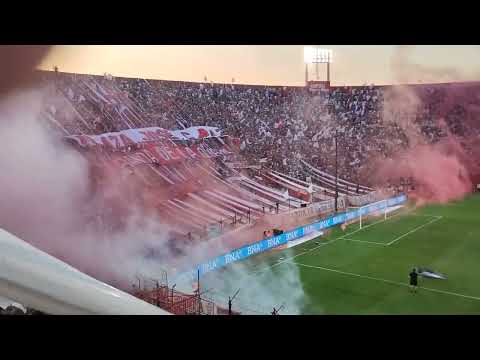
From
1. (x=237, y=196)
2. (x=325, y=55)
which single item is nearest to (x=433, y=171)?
(x=325, y=55)

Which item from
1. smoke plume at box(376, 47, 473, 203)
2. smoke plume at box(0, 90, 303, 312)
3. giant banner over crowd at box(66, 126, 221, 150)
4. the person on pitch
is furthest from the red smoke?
giant banner over crowd at box(66, 126, 221, 150)

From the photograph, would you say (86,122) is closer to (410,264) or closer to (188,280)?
(188,280)

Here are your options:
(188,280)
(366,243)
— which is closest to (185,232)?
(188,280)

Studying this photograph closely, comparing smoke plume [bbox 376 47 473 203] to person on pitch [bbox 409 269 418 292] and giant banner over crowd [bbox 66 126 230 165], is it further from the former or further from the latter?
→ giant banner over crowd [bbox 66 126 230 165]

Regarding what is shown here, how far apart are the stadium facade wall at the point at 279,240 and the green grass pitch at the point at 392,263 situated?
0.33ft

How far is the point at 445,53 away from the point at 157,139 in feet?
9.71

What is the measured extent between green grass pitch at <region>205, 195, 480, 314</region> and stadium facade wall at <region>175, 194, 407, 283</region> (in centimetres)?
10

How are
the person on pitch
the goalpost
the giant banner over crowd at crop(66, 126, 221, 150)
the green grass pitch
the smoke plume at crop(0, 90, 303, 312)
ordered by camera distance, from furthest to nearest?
the goalpost
the person on pitch
the green grass pitch
the giant banner over crowd at crop(66, 126, 221, 150)
the smoke plume at crop(0, 90, 303, 312)

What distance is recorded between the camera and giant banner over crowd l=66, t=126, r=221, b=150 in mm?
4391

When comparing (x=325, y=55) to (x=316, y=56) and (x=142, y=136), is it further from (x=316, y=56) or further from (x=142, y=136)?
(x=142, y=136)

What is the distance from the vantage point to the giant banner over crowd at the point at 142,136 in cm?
439

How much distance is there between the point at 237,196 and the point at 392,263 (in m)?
1.79

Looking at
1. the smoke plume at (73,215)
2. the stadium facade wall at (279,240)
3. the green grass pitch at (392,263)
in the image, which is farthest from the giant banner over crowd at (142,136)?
the green grass pitch at (392,263)
